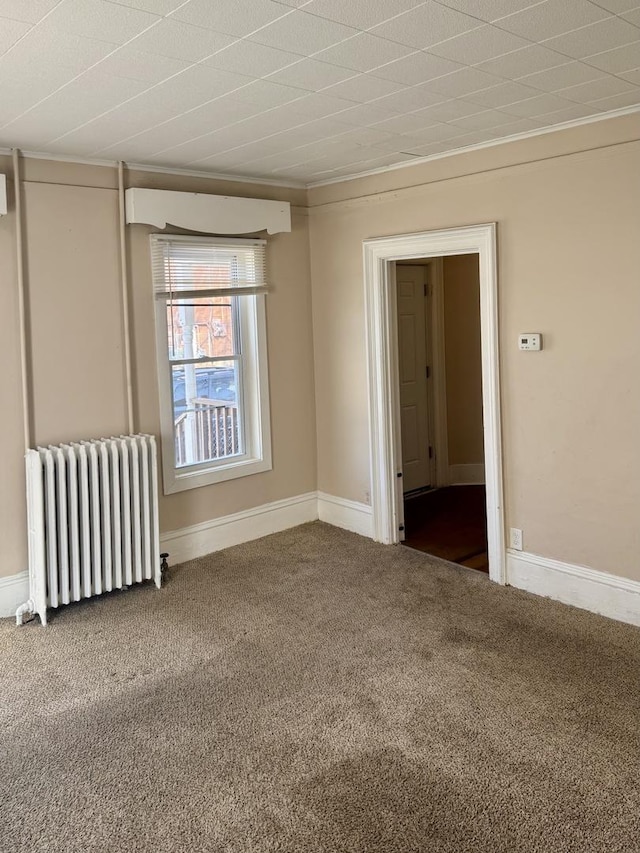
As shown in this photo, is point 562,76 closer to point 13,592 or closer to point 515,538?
point 515,538

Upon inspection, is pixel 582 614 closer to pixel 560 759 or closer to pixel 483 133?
pixel 560 759

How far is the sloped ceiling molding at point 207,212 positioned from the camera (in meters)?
4.29

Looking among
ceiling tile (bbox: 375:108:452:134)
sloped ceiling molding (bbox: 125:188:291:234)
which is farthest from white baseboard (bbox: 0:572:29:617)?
ceiling tile (bbox: 375:108:452:134)

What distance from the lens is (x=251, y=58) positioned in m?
2.59

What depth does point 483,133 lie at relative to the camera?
3834 mm

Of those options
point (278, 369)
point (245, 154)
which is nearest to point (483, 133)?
point (245, 154)

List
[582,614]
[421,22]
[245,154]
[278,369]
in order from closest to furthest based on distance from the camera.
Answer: [421,22]
[582,614]
[245,154]
[278,369]

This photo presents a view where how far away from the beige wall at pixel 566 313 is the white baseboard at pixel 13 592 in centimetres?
286

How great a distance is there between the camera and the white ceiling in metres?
2.24

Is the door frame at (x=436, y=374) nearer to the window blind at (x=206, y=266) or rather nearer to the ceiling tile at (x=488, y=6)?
the window blind at (x=206, y=266)

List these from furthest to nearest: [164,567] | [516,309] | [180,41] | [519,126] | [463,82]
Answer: [164,567] < [516,309] < [519,126] < [463,82] < [180,41]

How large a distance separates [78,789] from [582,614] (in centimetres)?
261

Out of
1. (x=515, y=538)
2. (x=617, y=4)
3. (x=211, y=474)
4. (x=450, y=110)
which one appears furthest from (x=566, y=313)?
(x=211, y=474)

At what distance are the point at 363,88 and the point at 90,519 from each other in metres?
2.72
